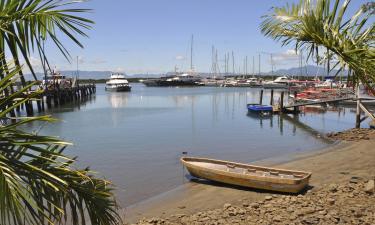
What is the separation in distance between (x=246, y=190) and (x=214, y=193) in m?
1.14

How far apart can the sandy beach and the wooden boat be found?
0.32 m

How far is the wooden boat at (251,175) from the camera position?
1382 centimetres

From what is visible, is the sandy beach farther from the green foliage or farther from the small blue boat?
the small blue boat

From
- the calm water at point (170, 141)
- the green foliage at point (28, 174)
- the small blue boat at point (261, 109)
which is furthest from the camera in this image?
the small blue boat at point (261, 109)

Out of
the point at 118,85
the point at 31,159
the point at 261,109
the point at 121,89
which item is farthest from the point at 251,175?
the point at 121,89

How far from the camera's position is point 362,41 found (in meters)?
5.87

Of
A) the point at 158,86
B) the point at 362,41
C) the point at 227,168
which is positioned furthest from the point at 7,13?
the point at 158,86

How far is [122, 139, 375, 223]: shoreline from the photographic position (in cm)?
1376

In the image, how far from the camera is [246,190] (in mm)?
15000

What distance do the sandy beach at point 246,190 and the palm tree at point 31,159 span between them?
10.3 m

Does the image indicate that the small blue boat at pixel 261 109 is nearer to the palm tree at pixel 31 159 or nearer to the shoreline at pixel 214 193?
the shoreline at pixel 214 193

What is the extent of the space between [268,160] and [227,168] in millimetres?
7085

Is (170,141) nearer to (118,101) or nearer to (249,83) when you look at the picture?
(118,101)

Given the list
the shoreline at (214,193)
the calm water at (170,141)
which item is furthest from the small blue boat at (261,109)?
the shoreline at (214,193)
